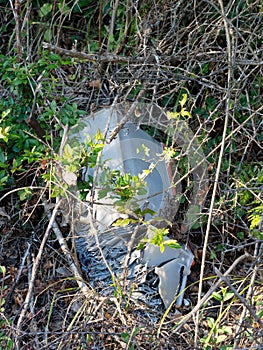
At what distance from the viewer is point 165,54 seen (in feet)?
9.85

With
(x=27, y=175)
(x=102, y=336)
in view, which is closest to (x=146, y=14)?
(x=27, y=175)

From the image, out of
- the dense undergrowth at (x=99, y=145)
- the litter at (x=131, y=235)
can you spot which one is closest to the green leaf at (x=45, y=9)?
the dense undergrowth at (x=99, y=145)

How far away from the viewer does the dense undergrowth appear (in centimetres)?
Answer: 235

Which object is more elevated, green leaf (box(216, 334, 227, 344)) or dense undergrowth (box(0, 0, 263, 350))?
dense undergrowth (box(0, 0, 263, 350))

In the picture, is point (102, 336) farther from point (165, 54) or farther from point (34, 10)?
point (34, 10)

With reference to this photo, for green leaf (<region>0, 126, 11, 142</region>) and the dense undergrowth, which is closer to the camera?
the dense undergrowth

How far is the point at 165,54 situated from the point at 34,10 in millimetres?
961

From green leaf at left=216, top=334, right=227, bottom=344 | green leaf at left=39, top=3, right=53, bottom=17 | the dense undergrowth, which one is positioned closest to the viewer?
green leaf at left=216, top=334, right=227, bottom=344

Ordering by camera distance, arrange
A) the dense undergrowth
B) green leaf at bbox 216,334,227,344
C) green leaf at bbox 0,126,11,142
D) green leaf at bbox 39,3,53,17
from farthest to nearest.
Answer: green leaf at bbox 39,3,53,17 < green leaf at bbox 0,126,11,142 < the dense undergrowth < green leaf at bbox 216,334,227,344

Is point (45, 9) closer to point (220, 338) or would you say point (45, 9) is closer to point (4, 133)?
point (4, 133)

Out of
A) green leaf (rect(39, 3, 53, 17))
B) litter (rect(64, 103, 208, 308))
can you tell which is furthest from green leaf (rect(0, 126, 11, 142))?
green leaf (rect(39, 3, 53, 17))

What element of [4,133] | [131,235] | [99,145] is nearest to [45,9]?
[4,133]

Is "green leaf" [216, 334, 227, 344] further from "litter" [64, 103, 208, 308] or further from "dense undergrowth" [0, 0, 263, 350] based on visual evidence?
"litter" [64, 103, 208, 308]

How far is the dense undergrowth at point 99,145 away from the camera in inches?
92.4
